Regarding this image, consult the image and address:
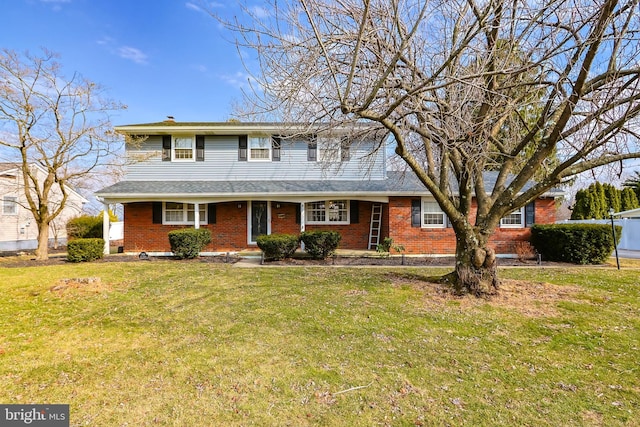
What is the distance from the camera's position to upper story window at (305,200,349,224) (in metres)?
13.8

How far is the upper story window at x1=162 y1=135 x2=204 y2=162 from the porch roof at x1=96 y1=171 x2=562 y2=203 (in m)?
1.25

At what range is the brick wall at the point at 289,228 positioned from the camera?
12.5 metres

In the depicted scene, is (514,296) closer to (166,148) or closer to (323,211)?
(323,211)

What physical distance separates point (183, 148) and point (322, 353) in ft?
40.8

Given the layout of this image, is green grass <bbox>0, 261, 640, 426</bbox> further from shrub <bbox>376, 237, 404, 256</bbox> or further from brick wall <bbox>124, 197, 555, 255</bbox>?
brick wall <bbox>124, 197, 555, 255</bbox>

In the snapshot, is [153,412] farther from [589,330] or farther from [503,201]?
[503,201]

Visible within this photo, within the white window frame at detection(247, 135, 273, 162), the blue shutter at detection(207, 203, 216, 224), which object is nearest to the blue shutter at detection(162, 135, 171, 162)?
the blue shutter at detection(207, 203, 216, 224)

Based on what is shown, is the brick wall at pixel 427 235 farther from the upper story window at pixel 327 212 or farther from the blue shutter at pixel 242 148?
the blue shutter at pixel 242 148

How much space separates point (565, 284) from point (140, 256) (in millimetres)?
13211

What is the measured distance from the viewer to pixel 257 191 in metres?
12.5

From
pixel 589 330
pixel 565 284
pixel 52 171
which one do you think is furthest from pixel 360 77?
pixel 52 171

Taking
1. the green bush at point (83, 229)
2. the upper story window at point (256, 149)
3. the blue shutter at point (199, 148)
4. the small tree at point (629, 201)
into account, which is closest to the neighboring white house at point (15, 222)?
the green bush at point (83, 229)

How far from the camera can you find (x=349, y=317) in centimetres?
536

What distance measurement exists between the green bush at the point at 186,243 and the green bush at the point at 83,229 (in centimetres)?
820
